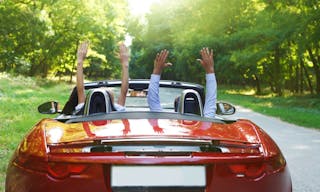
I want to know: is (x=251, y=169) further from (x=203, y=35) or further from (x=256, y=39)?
(x=203, y=35)

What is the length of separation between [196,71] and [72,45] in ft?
40.2

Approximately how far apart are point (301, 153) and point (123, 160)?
19.5 feet

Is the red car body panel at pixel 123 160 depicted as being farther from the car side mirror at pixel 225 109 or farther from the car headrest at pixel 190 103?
the car side mirror at pixel 225 109

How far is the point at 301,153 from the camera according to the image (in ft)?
26.3

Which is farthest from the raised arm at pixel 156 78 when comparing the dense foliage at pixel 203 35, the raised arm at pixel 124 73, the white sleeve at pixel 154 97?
the dense foliage at pixel 203 35

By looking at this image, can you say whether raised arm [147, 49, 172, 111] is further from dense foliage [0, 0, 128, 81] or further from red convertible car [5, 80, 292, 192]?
dense foliage [0, 0, 128, 81]

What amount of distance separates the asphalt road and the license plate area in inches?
120

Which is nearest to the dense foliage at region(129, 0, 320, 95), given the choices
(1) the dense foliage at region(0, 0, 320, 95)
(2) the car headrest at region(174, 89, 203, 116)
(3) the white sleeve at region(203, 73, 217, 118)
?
(1) the dense foliage at region(0, 0, 320, 95)

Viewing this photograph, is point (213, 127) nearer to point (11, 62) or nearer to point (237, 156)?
point (237, 156)

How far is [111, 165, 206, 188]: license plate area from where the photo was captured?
262 cm

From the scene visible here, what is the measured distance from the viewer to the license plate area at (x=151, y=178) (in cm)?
262

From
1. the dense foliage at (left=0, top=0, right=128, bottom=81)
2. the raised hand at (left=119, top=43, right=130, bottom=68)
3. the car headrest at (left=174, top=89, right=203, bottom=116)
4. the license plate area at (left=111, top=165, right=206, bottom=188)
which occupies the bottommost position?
the license plate area at (left=111, top=165, right=206, bottom=188)

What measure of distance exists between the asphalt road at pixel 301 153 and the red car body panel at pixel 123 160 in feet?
8.78

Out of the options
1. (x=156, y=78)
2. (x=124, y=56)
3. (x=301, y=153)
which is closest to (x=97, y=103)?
(x=156, y=78)
